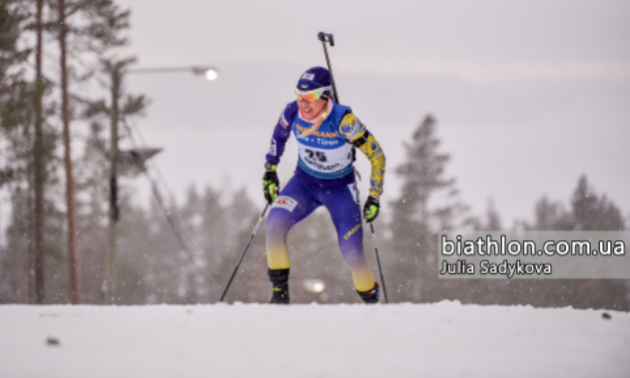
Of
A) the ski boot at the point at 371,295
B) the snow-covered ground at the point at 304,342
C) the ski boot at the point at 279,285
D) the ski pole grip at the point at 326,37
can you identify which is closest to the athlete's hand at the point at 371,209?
the ski boot at the point at 371,295

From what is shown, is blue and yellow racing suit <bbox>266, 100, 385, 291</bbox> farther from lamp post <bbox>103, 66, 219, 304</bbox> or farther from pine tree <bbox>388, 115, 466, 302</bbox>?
pine tree <bbox>388, 115, 466, 302</bbox>

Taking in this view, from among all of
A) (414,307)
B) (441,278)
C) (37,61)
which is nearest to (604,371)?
(414,307)

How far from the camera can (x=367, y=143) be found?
5938mm

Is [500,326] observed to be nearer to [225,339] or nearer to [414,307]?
[414,307]

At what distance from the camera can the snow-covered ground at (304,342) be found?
3.27 metres

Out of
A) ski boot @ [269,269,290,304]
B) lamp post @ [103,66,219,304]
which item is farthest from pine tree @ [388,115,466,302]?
ski boot @ [269,269,290,304]

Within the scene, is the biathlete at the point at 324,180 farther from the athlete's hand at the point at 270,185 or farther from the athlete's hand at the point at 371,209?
the athlete's hand at the point at 270,185

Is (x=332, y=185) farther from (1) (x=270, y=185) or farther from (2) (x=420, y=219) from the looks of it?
(2) (x=420, y=219)

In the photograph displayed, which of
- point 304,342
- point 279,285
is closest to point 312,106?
point 279,285

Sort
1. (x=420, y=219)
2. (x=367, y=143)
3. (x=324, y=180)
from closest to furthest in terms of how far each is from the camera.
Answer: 1. (x=367, y=143)
2. (x=324, y=180)
3. (x=420, y=219)

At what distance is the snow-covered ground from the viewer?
3266 millimetres

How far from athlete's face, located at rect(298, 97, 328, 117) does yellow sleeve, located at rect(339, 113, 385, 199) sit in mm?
259

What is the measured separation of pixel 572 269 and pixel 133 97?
68.8ft

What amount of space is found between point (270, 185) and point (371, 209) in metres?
1.12
